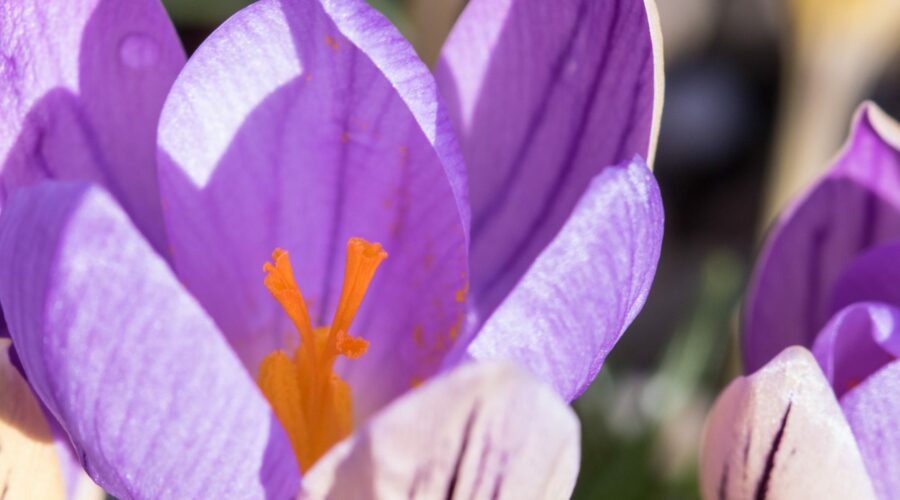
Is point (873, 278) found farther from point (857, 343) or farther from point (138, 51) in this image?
point (138, 51)

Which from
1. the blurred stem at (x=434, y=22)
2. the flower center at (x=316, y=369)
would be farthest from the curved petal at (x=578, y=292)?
the blurred stem at (x=434, y=22)

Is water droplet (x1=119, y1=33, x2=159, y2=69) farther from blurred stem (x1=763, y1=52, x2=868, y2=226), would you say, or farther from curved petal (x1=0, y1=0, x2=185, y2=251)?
blurred stem (x1=763, y1=52, x2=868, y2=226)

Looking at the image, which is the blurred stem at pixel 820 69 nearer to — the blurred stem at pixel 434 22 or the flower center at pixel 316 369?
the blurred stem at pixel 434 22

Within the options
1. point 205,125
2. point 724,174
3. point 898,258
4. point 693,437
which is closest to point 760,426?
point 898,258

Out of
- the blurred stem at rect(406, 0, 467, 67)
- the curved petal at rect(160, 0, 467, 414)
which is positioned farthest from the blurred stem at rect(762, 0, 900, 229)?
the curved petal at rect(160, 0, 467, 414)

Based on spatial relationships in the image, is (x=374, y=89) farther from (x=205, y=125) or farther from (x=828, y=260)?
(x=828, y=260)
